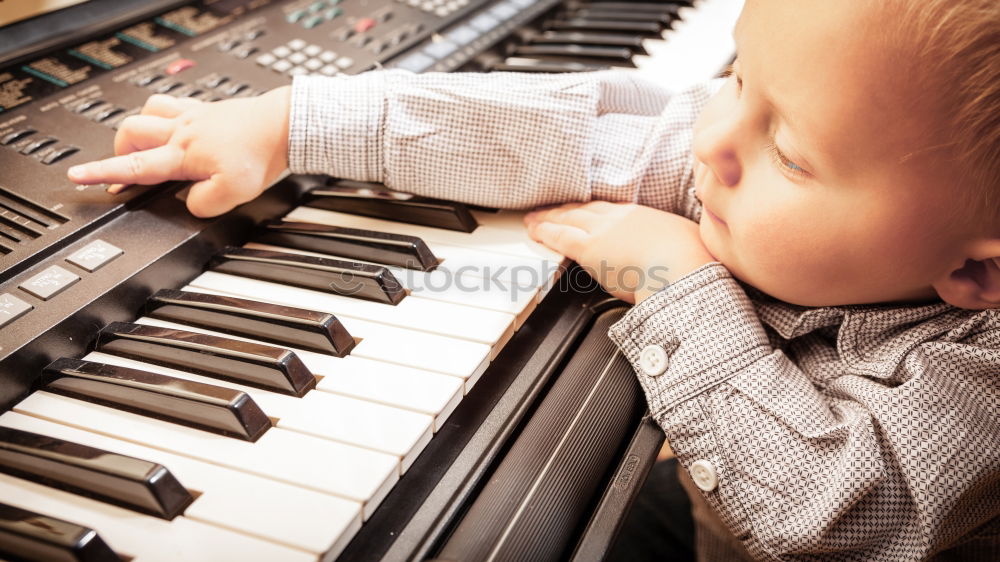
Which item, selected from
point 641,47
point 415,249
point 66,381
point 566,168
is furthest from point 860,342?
point 66,381

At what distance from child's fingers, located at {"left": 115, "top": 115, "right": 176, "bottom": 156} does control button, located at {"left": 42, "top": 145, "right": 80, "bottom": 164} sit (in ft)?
0.16

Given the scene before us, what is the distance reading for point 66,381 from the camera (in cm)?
68

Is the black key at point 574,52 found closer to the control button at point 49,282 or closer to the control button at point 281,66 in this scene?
the control button at point 281,66

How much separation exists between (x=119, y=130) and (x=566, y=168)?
57 centimetres

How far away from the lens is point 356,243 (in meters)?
0.88

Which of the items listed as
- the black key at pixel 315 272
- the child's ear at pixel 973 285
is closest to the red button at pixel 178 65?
the black key at pixel 315 272

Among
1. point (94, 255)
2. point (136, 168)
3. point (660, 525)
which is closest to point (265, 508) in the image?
point (94, 255)

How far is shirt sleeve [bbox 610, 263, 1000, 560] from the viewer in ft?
2.36

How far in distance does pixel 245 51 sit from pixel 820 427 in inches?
36.9

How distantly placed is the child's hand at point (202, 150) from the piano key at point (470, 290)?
226 mm

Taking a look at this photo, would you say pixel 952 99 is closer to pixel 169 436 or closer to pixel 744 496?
pixel 744 496

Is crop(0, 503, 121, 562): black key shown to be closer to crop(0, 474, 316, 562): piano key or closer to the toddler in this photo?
crop(0, 474, 316, 562): piano key

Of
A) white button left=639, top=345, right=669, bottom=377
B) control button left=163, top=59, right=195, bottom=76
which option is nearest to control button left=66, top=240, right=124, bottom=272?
control button left=163, top=59, right=195, bottom=76

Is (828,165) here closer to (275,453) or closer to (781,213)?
(781,213)
